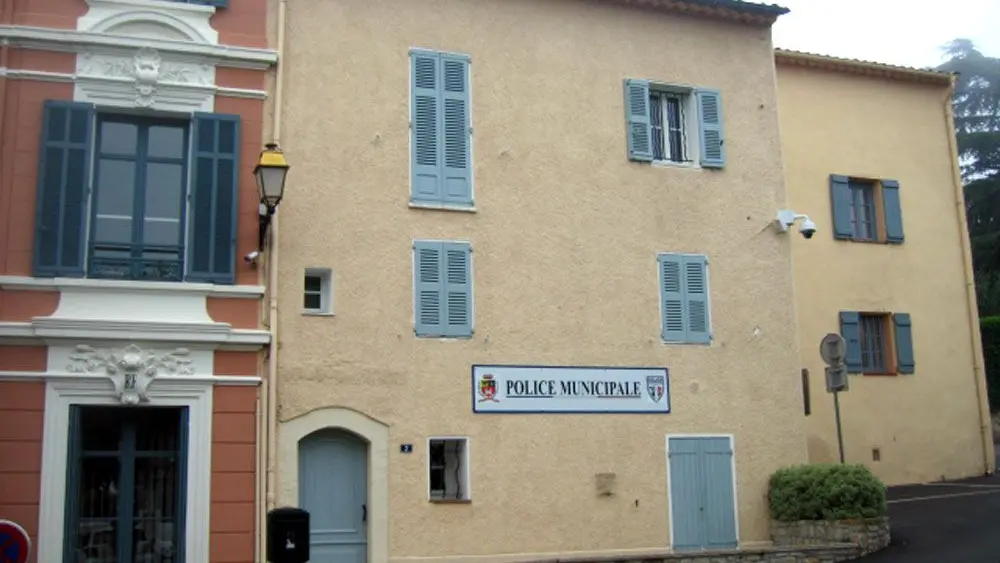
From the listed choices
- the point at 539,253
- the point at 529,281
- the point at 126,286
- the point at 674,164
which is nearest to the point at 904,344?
the point at 674,164

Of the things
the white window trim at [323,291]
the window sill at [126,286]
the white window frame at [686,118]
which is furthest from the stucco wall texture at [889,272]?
the window sill at [126,286]

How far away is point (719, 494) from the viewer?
573 inches

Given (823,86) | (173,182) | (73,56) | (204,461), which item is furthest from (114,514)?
(823,86)

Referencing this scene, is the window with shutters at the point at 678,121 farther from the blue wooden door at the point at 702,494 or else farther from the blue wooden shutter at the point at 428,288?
the blue wooden door at the point at 702,494

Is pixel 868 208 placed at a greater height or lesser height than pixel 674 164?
greater

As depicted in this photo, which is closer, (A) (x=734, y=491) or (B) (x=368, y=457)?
(B) (x=368, y=457)

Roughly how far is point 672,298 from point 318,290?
475 centimetres

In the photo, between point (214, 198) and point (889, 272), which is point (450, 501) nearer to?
point (214, 198)

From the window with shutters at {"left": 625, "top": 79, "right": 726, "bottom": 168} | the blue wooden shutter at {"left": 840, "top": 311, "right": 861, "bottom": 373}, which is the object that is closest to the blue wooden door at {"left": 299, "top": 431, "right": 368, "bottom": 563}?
the window with shutters at {"left": 625, "top": 79, "right": 726, "bottom": 168}

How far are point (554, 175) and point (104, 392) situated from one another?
6.17 m

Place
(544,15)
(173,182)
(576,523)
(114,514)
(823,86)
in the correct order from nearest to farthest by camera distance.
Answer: (114,514), (173,182), (576,523), (544,15), (823,86)

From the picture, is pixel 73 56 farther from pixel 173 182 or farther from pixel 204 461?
pixel 204 461

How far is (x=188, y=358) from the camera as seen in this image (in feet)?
39.5

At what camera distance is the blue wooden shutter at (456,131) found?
547 inches
